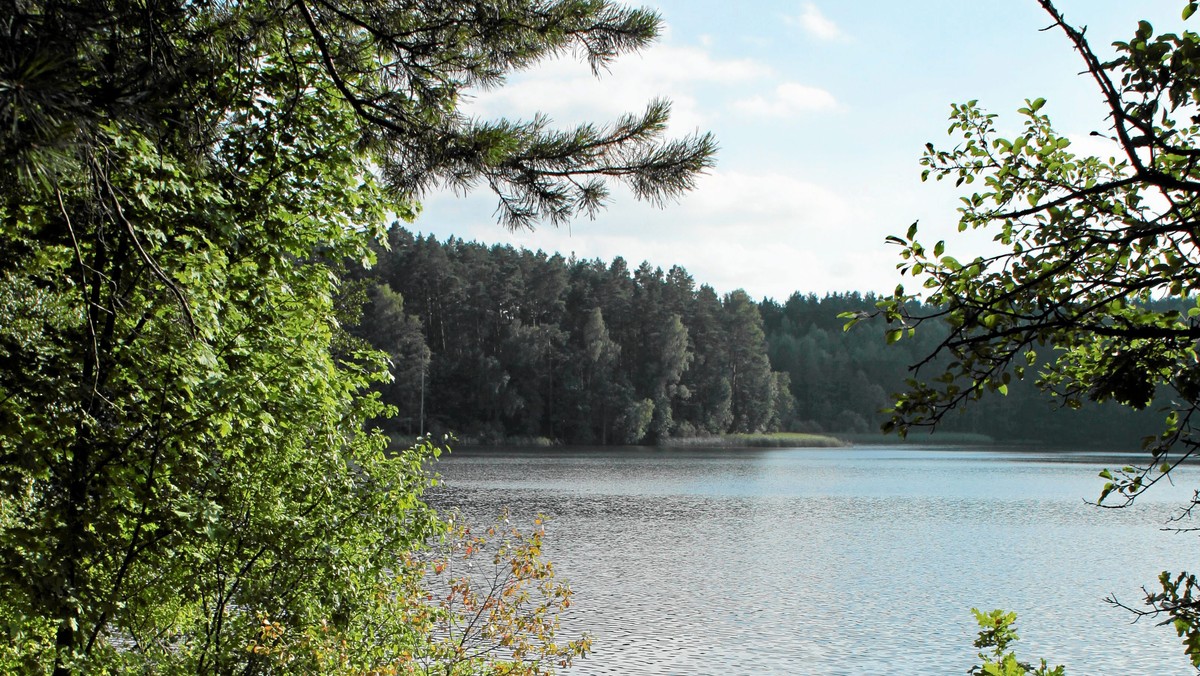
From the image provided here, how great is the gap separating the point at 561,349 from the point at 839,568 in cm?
5769

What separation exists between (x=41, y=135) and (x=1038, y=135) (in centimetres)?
318

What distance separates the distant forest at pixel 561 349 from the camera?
7106 centimetres

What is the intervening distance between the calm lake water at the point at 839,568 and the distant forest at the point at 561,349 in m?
33.0

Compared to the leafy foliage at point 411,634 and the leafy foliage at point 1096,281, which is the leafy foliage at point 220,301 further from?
the leafy foliage at point 1096,281

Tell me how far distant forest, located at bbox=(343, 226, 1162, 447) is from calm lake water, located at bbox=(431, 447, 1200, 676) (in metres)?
33.0

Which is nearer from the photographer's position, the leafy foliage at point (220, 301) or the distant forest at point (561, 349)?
the leafy foliage at point (220, 301)

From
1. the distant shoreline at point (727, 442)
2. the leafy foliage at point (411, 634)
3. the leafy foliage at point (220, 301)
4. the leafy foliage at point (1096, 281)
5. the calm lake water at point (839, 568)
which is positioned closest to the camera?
the leafy foliage at point (1096, 281)

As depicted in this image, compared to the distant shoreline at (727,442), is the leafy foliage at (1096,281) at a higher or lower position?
higher

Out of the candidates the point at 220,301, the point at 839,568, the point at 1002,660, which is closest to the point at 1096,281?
the point at 1002,660

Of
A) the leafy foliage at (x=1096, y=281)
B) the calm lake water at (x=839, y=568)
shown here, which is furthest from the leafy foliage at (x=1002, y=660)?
the calm lake water at (x=839, y=568)

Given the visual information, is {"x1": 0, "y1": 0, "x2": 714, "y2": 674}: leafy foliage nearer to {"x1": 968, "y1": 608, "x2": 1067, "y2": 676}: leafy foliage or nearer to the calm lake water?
{"x1": 968, "y1": 608, "x2": 1067, "y2": 676}: leafy foliage

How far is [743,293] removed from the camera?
3479 inches

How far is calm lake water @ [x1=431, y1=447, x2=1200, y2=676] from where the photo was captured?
40.7 ft

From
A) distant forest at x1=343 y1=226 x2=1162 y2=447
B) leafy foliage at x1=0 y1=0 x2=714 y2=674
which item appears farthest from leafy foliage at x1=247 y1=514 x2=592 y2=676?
distant forest at x1=343 y1=226 x2=1162 y2=447
